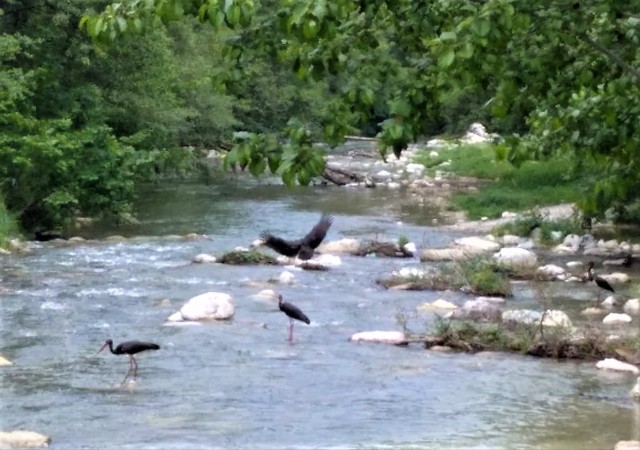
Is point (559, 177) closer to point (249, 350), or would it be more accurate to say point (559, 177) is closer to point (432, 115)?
point (249, 350)

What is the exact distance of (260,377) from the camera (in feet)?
38.7

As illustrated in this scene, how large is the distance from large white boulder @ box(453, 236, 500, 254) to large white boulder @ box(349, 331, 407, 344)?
752 centimetres

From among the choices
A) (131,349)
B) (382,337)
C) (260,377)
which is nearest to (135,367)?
(131,349)

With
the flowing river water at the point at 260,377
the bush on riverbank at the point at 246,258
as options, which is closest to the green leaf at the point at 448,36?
the flowing river water at the point at 260,377

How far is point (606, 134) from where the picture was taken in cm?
679

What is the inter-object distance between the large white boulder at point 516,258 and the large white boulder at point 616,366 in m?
6.63

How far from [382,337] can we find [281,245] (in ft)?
16.4

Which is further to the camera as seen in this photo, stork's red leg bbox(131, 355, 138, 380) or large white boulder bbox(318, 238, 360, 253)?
large white boulder bbox(318, 238, 360, 253)

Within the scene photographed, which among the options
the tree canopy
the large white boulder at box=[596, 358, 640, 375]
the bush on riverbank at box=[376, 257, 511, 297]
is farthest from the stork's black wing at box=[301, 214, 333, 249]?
the tree canopy

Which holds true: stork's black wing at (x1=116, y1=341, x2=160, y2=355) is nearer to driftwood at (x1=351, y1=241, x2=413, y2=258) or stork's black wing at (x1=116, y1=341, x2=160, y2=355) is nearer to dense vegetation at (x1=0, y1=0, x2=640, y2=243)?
dense vegetation at (x1=0, y1=0, x2=640, y2=243)

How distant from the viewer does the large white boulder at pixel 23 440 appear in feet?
30.3

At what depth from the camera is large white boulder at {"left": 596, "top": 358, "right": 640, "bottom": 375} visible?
11969 millimetres

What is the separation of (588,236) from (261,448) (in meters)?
14.6

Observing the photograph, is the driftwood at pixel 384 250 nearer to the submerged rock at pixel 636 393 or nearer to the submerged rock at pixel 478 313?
the submerged rock at pixel 478 313
